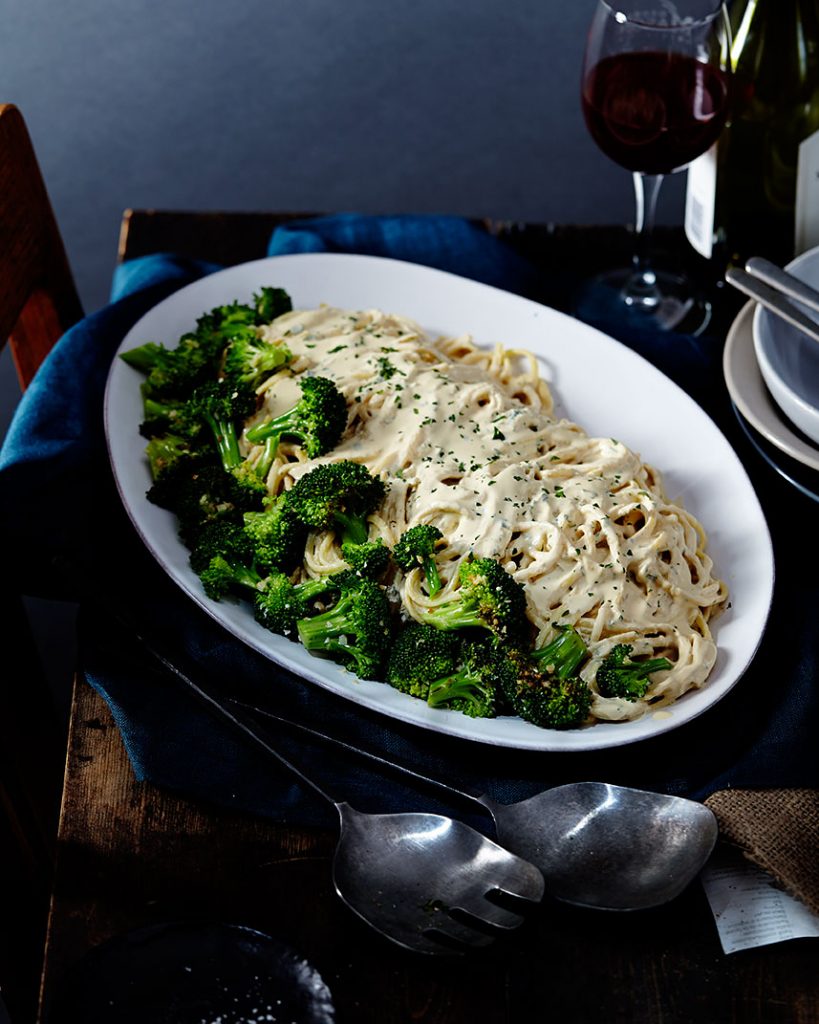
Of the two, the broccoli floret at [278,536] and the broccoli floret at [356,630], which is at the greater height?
the broccoli floret at [278,536]

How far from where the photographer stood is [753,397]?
8.73ft

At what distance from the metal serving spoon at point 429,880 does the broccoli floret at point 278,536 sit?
1.59 ft

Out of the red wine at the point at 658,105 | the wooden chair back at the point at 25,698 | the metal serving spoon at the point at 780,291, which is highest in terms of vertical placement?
the red wine at the point at 658,105

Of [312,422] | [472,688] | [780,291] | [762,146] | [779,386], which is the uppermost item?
[762,146]

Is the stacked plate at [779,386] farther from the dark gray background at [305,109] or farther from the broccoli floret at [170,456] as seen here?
the dark gray background at [305,109]

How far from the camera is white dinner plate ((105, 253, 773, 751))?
7.20ft


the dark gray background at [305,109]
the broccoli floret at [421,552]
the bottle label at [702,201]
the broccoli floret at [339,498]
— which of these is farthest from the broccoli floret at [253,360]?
the dark gray background at [305,109]

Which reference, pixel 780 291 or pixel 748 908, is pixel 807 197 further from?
pixel 748 908

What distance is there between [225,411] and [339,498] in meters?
0.41

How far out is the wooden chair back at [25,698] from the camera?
8.71ft

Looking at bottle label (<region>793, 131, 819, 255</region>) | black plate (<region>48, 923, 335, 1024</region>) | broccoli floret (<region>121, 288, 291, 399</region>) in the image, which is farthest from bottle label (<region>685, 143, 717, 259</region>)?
black plate (<region>48, 923, 335, 1024</region>)

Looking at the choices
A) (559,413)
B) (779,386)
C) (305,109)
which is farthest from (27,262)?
(305,109)

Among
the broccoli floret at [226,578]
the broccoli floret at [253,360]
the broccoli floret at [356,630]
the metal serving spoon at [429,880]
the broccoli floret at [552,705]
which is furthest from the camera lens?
the broccoli floret at [253,360]

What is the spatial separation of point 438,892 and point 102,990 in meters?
0.54
